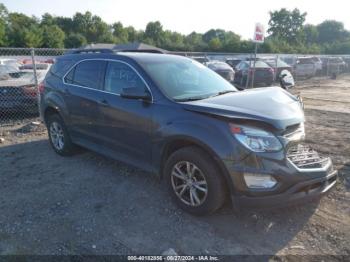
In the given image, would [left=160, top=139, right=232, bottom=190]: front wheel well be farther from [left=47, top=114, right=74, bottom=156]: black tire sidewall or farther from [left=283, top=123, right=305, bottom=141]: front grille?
[left=47, top=114, right=74, bottom=156]: black tire sidewall

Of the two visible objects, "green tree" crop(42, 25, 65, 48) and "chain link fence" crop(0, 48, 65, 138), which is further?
"green tree" crop(42, 25, 65, 48)

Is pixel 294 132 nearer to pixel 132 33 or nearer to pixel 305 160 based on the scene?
pixel 305 160

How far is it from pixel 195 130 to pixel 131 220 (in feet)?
4.10

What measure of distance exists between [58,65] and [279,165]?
13.9 feet

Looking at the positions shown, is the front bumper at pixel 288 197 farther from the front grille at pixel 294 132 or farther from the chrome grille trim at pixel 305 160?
the front grille at pixel 294 132

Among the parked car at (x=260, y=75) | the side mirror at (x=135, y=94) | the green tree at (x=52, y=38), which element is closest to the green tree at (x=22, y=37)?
the green tree at (x=52, y=38)

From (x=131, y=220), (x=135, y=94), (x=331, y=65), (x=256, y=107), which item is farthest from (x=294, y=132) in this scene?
Result: (x=331, y=65)

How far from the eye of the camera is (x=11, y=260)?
3.18m

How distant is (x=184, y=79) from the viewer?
14.9ft

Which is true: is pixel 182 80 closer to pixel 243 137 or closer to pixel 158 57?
pixel 158 57

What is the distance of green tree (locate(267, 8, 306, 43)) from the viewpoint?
8425 centimetres

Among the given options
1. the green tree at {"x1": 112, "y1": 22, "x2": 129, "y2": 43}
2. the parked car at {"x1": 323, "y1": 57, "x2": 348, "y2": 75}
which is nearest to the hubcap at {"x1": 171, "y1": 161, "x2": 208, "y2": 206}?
the parked car at {"x1": 323, "y1": 57, "x2": 348, "y2": 75}

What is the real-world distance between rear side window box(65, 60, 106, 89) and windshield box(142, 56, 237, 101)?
859mm

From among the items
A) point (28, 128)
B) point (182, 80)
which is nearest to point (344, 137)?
point (182, 80)
